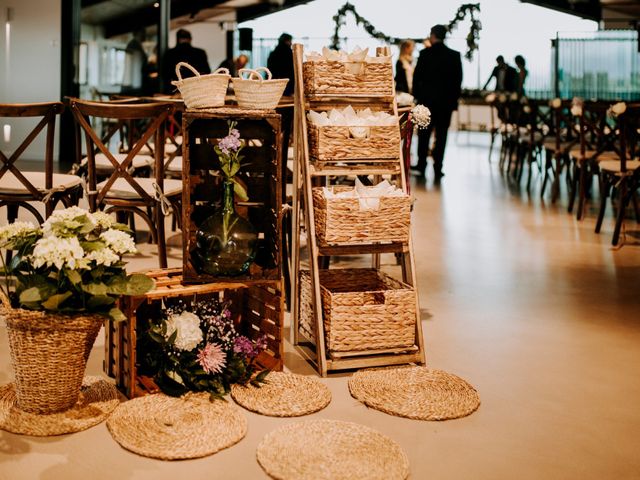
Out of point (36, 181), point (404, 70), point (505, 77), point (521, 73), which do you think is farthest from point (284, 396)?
point (505, 77)

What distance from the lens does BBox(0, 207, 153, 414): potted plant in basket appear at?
2.44m

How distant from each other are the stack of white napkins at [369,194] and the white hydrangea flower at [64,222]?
93 cm

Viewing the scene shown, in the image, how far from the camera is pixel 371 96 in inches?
129

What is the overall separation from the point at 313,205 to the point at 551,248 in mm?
2825

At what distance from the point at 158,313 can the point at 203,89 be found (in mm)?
845

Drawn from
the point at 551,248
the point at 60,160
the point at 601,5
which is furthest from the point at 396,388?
the point at 601,5

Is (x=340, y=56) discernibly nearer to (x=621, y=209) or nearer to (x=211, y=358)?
(x=211, y=358)

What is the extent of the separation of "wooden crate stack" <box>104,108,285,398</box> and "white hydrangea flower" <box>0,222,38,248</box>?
1.26ft

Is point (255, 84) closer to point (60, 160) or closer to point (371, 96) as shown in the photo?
point (371, 96)

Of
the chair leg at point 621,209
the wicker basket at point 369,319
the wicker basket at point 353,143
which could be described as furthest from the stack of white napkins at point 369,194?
the chair leg at point 621,209

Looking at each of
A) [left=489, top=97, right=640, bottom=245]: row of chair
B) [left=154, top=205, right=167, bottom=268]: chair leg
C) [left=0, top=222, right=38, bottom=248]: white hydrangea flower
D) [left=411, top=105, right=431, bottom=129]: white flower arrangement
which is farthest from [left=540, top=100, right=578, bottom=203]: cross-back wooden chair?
[left=0, top=222, right=38, bottom=248]: white hydrangea flower

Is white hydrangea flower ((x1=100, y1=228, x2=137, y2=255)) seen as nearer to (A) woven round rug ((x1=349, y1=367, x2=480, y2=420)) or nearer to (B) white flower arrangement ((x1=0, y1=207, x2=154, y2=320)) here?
(B) white flower arrangement ((x1=0, y1=207, x2=154, y2=320))

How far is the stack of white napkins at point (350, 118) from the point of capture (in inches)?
126

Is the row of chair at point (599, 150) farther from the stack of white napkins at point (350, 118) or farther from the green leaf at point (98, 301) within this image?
the green leaf at point (98, 301)
